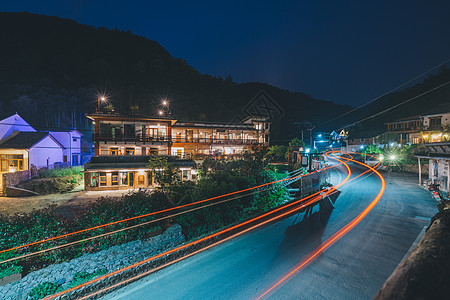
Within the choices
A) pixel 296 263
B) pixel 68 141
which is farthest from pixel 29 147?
pixel 296 263

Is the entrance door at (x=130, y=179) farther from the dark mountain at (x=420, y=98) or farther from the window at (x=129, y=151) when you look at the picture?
the dark mountain at (x=420, y=98)

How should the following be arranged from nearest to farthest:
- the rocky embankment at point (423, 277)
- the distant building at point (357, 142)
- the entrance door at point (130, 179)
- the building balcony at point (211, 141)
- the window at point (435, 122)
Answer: the rocky embankment at point (423, 277) < the entrance door at point (130, 179) < the window at point (435, 122) < the building balcony at point (211, 141) < the distant building at point (357, 142)

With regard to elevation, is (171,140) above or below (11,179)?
above

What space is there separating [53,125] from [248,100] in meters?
59.7

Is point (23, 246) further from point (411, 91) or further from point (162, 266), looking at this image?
point (411, 91)

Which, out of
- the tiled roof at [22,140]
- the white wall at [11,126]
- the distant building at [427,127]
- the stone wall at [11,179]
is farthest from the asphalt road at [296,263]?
the white wall at [11,126]

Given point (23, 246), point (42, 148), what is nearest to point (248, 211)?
point (23, 246)

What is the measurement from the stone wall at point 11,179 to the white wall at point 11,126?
358 inches

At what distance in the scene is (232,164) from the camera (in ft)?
62.2

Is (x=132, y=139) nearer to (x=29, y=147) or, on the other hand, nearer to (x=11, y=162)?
(x=29, y=147)

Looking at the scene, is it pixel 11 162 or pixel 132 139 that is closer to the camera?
pixel 11 162

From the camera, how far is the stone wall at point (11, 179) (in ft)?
53.3

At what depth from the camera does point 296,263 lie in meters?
6.71

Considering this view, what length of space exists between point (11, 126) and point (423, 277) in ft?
121
